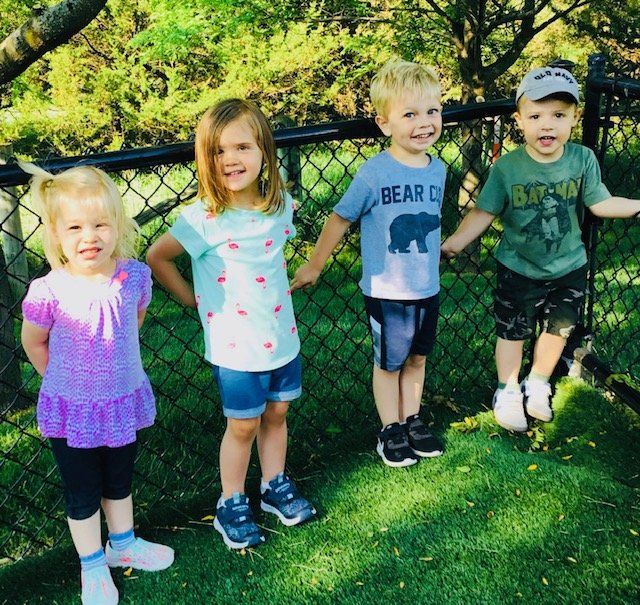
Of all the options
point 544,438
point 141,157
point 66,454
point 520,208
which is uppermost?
point 141,157

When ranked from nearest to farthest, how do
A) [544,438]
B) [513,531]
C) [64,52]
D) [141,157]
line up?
[141,157] < [513,531] < [544,438] < [64,52]

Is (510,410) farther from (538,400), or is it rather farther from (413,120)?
(413,120)

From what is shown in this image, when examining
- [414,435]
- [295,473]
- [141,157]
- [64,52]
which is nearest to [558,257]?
[414,435]

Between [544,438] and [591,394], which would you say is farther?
[591,394]

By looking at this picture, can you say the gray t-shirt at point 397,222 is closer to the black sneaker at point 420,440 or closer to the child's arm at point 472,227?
the child's arm at point 472,227

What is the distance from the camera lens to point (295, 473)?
2.91 metres

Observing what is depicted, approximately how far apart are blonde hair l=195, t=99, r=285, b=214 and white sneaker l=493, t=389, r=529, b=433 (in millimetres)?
1569

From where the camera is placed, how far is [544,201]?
110 inches

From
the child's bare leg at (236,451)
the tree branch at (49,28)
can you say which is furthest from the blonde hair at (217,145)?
the tree branch at (49,28)

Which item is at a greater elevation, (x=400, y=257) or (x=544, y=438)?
(x=400, y=257)

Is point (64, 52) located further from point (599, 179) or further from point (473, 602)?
point (473, 602)

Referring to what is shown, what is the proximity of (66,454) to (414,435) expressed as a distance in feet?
4.74

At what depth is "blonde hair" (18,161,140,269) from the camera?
6.33 ft

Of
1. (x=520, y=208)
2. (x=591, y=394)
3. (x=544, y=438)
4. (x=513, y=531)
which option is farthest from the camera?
(x=591, y=394)
